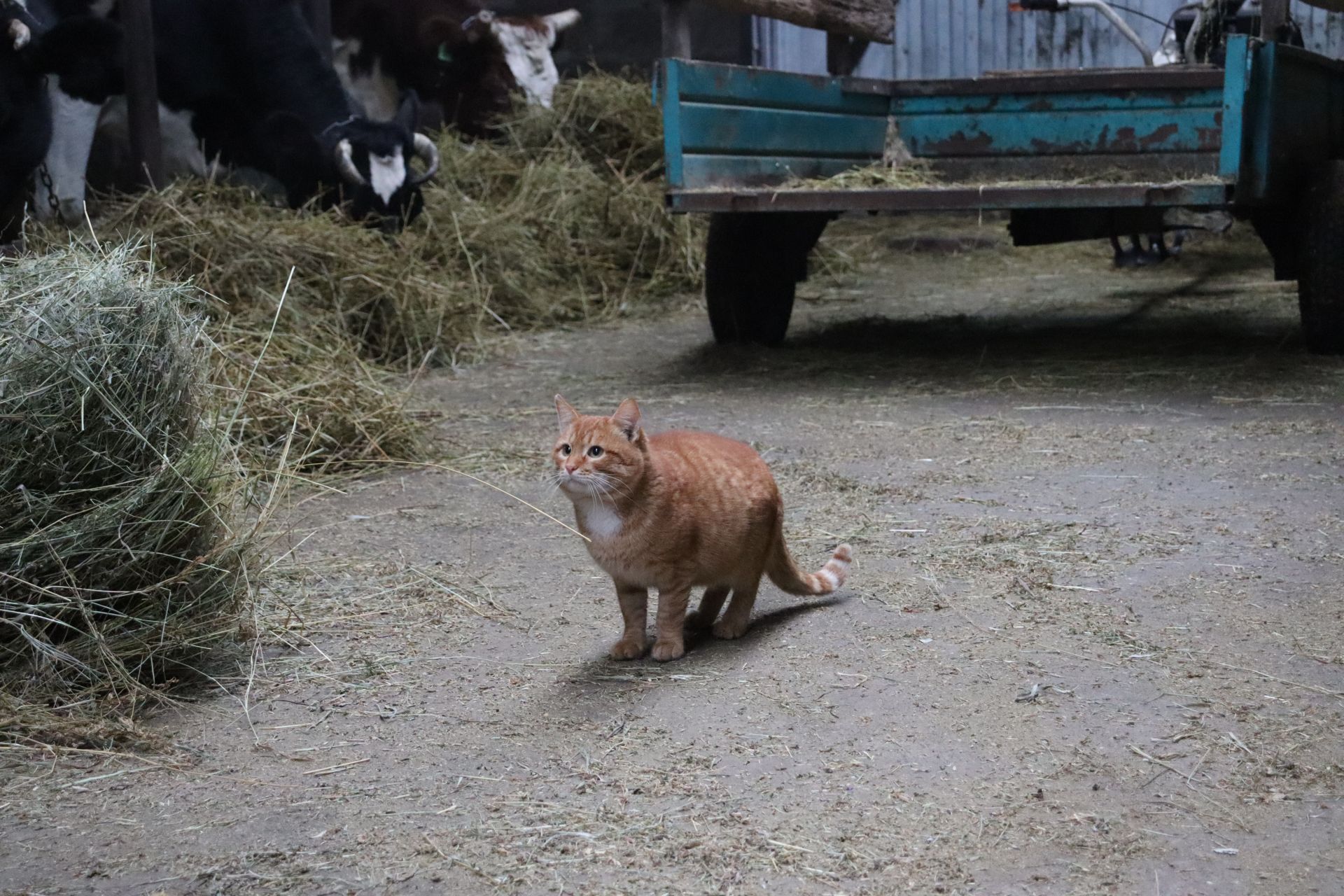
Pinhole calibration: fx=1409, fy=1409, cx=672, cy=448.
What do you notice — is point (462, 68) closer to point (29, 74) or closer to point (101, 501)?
point (29, 74)

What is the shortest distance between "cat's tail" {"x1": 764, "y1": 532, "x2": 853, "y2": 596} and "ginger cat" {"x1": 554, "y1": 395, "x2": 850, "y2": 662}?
0.08 feet

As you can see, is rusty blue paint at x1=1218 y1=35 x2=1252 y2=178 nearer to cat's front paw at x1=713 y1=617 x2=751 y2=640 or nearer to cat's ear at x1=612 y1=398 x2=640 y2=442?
cat's front paw at x1=713 y1=617 x2=751 y2=640

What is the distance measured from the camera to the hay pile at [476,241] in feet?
20.8

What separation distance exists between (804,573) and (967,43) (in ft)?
31.5

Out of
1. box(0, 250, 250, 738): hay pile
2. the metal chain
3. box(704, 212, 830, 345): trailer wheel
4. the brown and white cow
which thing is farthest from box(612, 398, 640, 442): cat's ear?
the brown and white cow

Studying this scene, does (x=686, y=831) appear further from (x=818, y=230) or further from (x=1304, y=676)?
(x=818, y=230)

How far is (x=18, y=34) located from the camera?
6566mm

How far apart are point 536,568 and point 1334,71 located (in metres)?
5.11

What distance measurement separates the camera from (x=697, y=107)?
21.1 feet

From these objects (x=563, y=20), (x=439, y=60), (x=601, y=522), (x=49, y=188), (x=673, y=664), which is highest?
(x=563, y=20)

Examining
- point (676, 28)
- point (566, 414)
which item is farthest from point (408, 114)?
point (566, 414)

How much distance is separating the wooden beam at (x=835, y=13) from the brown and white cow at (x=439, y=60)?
343cm

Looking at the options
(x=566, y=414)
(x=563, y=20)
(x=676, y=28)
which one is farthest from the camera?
(x=563, y=20)

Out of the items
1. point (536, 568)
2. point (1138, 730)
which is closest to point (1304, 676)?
point (1138, 730)
